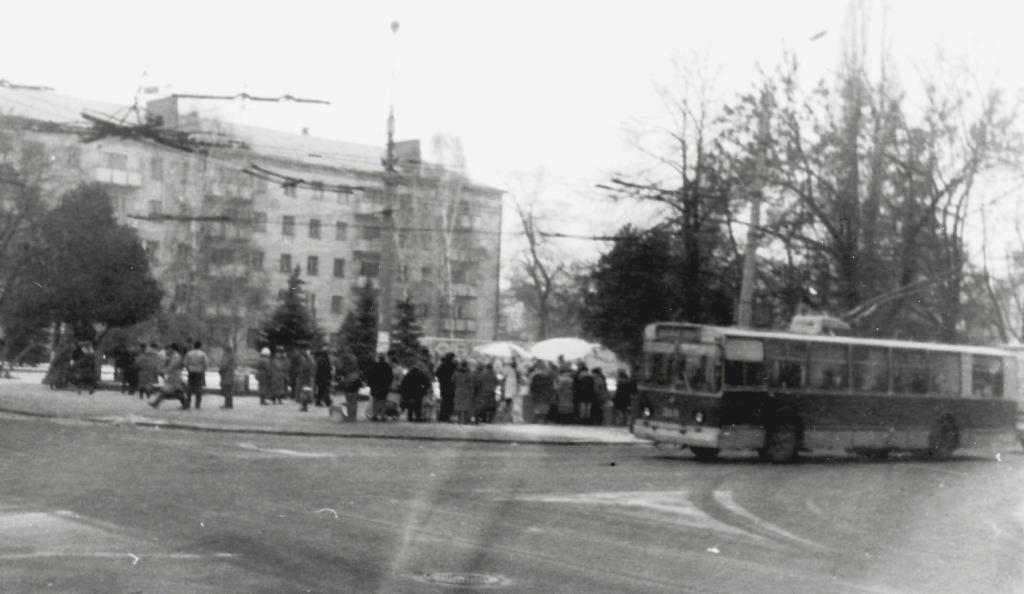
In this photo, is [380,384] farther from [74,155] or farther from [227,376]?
[74,155]

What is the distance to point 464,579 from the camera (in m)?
10.0

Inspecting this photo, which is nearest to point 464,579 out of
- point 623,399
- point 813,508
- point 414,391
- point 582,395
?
point 813,508

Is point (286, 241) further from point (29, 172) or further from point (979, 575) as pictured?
point (979, 575)

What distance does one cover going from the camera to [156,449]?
21.0 m

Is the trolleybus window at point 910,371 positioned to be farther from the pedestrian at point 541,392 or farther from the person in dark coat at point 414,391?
the person in dark coat at point 414,391

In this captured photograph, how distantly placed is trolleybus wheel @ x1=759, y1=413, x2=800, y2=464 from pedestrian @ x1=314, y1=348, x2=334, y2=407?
45.1 feet

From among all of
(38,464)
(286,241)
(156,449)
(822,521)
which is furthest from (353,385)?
(286,241)

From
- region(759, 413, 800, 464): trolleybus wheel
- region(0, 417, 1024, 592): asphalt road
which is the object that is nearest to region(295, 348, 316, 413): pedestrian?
region(0, 417, 1024, 592): asphalt road

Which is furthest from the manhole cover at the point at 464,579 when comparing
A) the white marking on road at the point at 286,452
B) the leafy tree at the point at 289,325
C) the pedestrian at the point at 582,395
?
the leafy tree at the point at 289,325

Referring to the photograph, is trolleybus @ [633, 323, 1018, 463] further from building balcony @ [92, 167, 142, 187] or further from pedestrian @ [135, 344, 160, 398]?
building balcony @ [92, 167, 142, 187]

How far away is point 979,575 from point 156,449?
12.4 m

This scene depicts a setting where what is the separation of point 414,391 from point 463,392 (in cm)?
108

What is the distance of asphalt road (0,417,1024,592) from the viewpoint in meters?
10.1

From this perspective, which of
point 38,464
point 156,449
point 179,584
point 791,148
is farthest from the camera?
point 791,148
